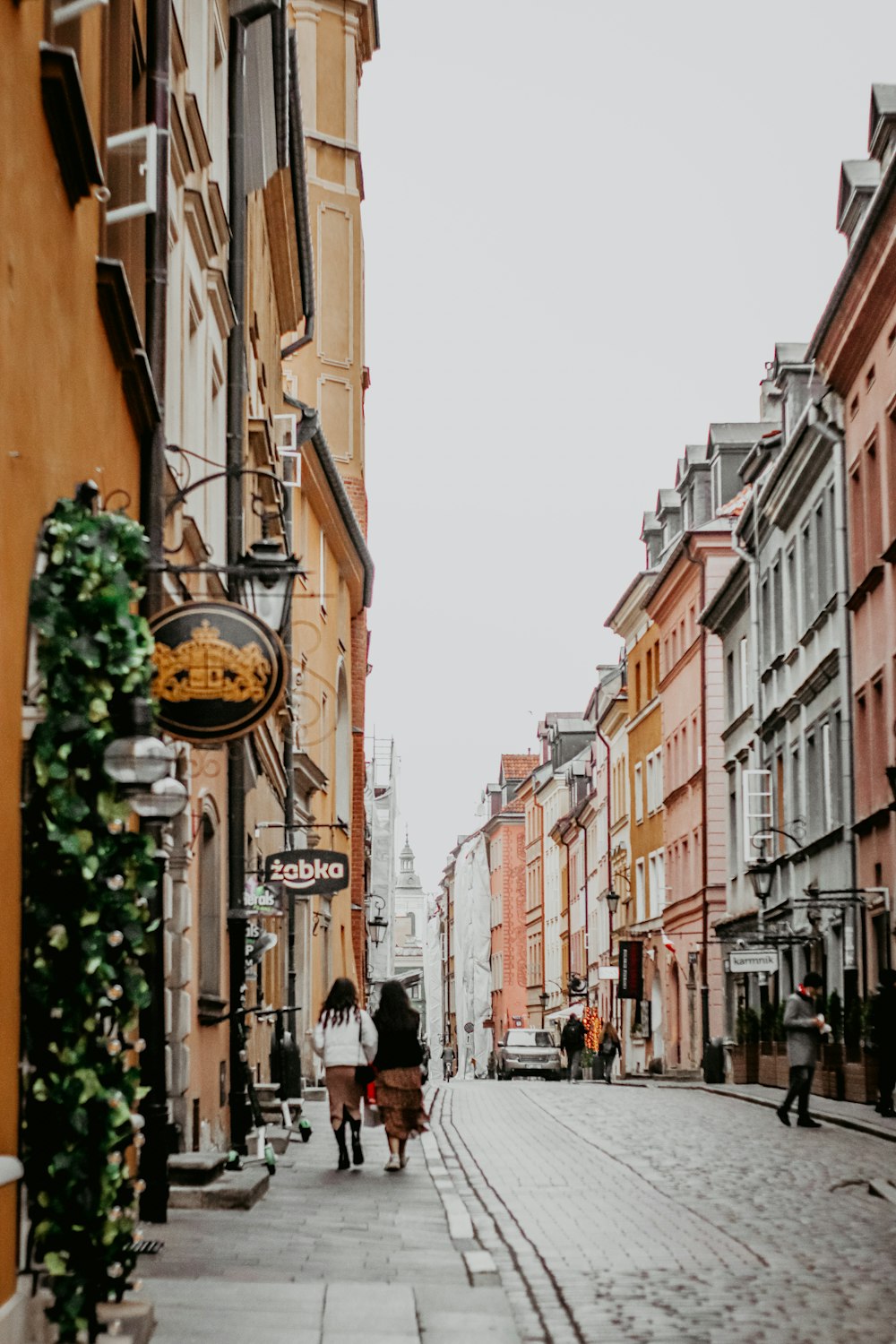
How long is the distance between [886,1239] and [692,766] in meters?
45.3

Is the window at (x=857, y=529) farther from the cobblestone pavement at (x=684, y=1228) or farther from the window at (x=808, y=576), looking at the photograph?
the cobblestone pavement at (x=684, y=1228)

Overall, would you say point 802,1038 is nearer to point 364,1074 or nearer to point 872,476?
point 364,1074

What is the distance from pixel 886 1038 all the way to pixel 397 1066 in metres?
8.62

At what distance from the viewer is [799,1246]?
507 inches

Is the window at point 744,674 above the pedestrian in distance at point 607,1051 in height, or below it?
above

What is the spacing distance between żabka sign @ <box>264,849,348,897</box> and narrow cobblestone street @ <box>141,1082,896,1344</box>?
342 centimetres

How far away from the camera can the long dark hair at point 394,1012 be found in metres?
19.0

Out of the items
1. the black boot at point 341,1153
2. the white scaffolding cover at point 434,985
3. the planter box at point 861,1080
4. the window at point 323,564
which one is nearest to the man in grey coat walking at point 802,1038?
the planter box at point 861,1080

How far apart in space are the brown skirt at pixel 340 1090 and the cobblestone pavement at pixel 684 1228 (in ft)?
3.61

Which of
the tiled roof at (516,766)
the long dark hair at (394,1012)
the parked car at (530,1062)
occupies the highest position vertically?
the tiled roof at (516,766)

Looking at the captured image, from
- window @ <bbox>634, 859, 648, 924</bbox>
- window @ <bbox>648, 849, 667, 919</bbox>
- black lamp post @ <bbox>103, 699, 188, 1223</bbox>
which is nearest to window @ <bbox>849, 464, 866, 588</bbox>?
black lamp post @ <bbox>103, 699, 188, 1223</bbox>

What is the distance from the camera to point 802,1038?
2367 cm

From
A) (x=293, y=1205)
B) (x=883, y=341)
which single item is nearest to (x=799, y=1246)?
(x=293, y=1205)

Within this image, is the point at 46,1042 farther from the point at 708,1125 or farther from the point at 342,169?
the point at 342,169
